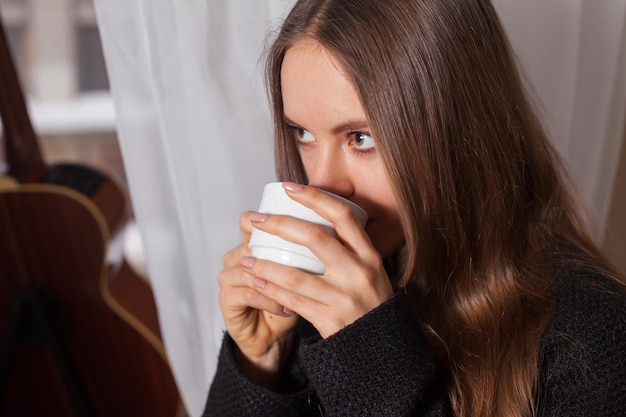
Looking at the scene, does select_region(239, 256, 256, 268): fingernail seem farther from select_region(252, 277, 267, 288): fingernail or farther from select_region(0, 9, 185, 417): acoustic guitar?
select_region(0, 9, 185, 417): acoustic guitar

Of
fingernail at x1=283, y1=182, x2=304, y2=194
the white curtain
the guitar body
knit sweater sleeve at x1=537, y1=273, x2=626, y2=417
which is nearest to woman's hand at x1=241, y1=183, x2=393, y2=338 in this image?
fingernail at x1=283, y1=182, x2=304, y2=194

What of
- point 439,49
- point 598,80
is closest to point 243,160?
point 439,49

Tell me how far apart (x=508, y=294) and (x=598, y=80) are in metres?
0.47

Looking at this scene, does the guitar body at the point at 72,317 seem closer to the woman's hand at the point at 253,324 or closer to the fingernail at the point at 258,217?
the woman's hand at the point at 253,324

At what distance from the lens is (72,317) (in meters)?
1.23

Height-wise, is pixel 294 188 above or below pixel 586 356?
above

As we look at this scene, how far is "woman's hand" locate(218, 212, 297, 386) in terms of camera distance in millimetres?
809

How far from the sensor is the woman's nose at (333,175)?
755 mm

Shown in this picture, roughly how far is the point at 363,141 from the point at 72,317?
2.43 ft

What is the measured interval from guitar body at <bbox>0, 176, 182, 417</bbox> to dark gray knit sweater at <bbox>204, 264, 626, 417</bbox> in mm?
590

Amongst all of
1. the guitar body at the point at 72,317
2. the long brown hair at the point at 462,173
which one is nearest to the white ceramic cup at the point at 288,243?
the long brown hair at the point at 462,173

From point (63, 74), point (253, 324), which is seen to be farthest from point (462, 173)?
point (63, 74)

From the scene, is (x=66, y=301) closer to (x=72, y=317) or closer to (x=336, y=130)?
(x=72, y=317)

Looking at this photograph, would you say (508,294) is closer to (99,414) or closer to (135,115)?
(135,115)
